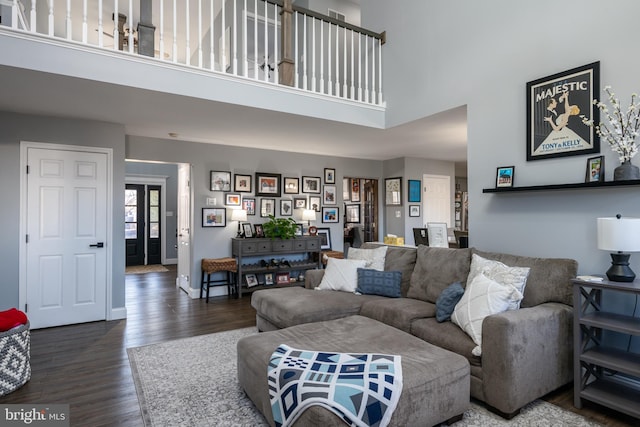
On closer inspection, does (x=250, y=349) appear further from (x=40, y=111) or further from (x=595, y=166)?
(x=40, y=111)

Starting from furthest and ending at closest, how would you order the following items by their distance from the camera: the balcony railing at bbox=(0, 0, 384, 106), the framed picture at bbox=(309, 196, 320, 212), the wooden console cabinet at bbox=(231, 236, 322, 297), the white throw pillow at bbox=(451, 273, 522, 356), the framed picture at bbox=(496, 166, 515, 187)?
the framed picture at bbox=(309, 196, 320, 212)
the wooden console cabinet at bbox=(231, 236, 322, 297)
the balcony railing at bbox=(0, 0, 384, 106)
the framed picture at bbox=(496, 166, 515, 187)
the white throw pillow at bbox=(451, 273, 522, 356)

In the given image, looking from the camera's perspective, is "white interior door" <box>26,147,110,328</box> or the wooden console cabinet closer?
"white interior door" <box>26,147,110,328</box>

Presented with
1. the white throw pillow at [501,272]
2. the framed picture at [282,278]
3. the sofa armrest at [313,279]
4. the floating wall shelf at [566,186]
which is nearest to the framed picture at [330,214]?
the framed picture at [282,278]

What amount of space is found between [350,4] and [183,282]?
557cm

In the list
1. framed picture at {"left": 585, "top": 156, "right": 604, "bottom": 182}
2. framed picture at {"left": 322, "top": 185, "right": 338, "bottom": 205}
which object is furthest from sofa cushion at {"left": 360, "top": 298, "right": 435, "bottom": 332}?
framed picture at {"left": 322, "top": 185, "right": 338, "bottom": 205}

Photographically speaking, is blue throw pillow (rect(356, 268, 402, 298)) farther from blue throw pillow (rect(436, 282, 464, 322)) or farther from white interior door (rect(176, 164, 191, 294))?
white interior door (rect(176, 164, 191, 294))

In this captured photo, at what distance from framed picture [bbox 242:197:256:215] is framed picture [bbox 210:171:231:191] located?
13.2 inches

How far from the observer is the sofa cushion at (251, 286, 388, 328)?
310cm

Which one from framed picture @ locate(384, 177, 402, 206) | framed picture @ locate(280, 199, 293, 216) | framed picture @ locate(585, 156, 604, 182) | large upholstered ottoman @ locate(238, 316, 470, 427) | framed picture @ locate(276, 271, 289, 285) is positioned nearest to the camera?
large upholstered ottoman @ locate(238, 316, 470, 427)

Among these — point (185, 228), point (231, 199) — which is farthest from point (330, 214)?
point (185, 228)

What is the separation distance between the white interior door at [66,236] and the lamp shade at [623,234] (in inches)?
191

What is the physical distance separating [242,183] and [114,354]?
125 inches

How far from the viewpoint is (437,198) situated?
7.08 metres

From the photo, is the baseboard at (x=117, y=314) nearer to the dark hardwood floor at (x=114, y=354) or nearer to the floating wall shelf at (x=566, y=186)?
the dark hardwood floor at (x=114, y=354)
